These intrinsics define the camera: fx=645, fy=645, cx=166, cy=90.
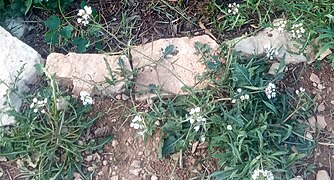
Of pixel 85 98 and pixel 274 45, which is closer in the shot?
pixel 85 98

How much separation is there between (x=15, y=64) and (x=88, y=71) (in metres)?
0.31

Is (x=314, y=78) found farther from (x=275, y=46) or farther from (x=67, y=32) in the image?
(x=67, y=32)

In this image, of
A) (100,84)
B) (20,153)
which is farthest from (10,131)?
(100,84)

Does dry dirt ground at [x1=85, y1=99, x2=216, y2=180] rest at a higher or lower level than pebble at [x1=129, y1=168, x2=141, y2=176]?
higher

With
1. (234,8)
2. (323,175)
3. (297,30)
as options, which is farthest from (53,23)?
(323,175)

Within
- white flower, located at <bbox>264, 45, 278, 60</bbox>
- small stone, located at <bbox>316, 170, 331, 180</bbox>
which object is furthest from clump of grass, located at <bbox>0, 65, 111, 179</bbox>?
small stone, located at <bbox>316, 170, 331, 180</bbox>

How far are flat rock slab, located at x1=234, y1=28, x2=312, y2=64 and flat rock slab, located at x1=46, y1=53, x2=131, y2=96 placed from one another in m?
0.51

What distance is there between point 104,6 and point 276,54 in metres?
0.83

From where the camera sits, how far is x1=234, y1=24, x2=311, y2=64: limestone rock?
2724mm

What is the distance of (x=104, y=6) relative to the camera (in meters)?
2.98

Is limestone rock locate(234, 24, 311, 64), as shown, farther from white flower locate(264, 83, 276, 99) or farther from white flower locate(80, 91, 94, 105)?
white flower locate(80, 91, 94, 105)

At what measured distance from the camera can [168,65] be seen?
2732 mm

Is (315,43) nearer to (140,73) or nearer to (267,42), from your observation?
(267,42)

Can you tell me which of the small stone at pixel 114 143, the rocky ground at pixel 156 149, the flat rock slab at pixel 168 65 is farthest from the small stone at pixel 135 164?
the flat rock slab at pixel 168 65
